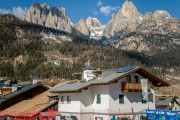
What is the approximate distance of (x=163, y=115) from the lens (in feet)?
109

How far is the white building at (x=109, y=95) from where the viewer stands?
43.2 meters

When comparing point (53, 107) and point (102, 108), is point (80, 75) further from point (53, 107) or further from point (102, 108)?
point (102, 108)

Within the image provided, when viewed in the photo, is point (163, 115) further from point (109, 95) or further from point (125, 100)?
point (125, 100)

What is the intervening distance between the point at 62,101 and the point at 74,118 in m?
5.73

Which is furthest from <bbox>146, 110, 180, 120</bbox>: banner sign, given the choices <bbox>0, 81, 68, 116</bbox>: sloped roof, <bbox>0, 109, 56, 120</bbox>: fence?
<bbox>0, 81, 68, 116</bbox>: sloped roof

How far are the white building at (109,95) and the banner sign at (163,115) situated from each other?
818 cm

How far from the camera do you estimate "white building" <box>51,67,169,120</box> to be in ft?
142

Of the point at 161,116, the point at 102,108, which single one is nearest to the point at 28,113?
the point at 102,108

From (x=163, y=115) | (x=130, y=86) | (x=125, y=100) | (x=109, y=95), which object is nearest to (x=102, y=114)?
(x=109, y=95)

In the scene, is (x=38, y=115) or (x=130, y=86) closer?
(x=130, y=86)

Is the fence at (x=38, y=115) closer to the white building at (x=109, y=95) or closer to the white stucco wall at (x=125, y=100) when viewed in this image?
the white building at (x=109, y=95)

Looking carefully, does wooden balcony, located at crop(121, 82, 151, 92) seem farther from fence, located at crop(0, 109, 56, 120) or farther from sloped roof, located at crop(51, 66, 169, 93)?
fence, located at crop(0, 109, 56, 120)

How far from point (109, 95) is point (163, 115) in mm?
10914

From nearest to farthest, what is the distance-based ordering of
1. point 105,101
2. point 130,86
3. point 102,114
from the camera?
1. point 102,114
2. point 105,101
3. point 130,86
